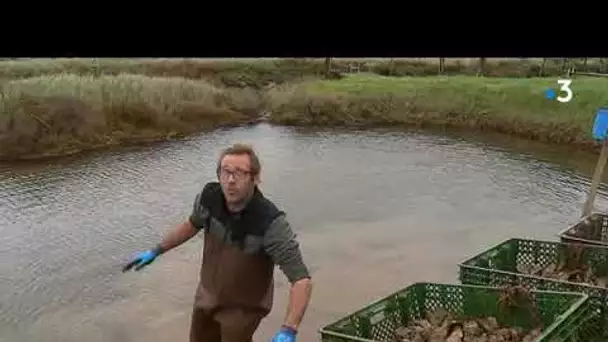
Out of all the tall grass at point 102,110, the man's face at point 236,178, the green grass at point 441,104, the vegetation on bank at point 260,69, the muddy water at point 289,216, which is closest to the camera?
the man's face at point 236,178

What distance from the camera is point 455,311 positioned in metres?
7.00

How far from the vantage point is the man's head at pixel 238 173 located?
12.8 ft

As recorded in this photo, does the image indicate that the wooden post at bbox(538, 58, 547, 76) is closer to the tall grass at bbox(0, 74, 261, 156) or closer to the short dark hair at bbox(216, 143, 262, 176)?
the tall grass at bbox(0, 74, 261, 156)

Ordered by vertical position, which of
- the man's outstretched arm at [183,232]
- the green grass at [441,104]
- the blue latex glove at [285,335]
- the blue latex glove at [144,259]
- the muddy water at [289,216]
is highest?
the man's outstretched arm at [183,232]

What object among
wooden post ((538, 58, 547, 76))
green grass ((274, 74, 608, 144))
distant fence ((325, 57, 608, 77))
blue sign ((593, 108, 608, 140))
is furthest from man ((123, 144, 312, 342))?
wooden post ((538, 58, 547, 76))

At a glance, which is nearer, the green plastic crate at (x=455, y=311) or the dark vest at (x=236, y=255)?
the dark vest at (x=236, y=255)

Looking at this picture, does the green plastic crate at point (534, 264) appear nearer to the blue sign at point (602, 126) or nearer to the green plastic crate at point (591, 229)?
the green plastic crate at point (591, 229)

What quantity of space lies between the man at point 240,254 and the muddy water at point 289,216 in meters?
4.35

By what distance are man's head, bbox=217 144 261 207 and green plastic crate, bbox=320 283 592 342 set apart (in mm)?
2297

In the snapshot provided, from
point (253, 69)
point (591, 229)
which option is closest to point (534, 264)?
point (591, 229)

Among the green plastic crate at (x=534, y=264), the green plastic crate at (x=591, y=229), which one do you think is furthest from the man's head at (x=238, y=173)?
the green plastic crate at (x=591, y=229)

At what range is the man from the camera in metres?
3.91

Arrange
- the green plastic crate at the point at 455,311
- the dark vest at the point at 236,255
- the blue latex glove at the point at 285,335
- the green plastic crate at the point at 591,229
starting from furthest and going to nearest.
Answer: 1. the green plastic crate at the point at 591,229
2. the green plastic crate at the point at 455,311
3. the dark vest at the point at 236,255
4. the blue latex glove at the point at 285,335

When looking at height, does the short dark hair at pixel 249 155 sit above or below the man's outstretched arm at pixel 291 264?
A: above
